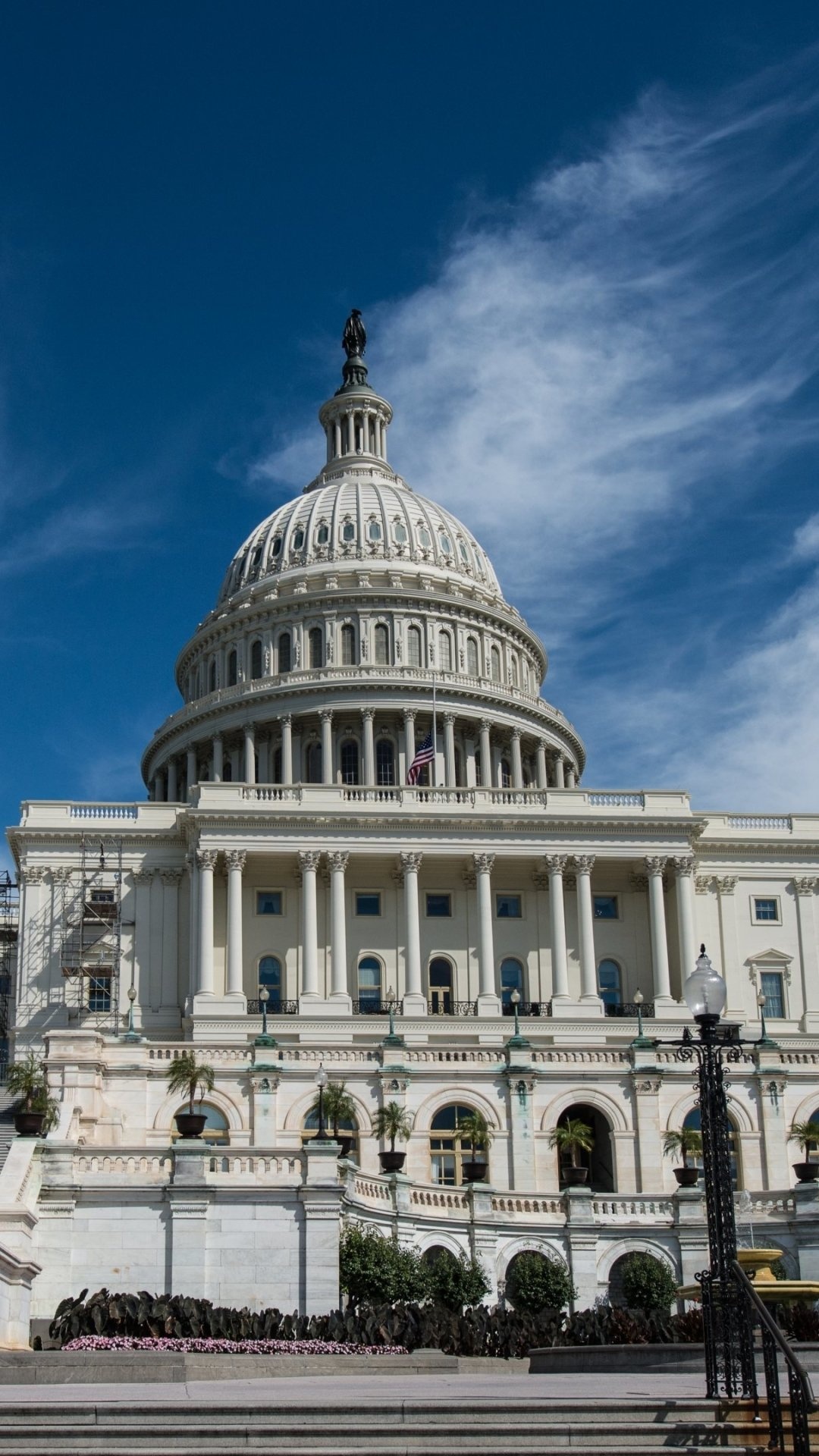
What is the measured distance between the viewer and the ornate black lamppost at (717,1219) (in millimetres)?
19438

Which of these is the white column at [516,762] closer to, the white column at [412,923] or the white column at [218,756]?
the white column at [218,756]

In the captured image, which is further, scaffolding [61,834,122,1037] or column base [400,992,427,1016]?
scaffolding [61,834,122,1037]

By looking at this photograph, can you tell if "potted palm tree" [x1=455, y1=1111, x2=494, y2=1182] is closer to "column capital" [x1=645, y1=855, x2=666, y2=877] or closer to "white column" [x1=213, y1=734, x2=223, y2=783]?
"column capital" [x1=645, y1=855, x2=666, y2=877]

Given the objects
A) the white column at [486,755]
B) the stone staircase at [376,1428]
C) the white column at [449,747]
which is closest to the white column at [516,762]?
the white column at [486,755]

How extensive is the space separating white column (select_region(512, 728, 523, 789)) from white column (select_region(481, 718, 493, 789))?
4.63ft

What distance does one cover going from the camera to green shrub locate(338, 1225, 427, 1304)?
4028 centimetres

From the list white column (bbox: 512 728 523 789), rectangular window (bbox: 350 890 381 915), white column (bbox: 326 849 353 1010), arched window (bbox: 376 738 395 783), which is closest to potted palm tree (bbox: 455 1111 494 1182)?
white column (bbox: 326 849 353 1010)

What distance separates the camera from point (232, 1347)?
3105 cm

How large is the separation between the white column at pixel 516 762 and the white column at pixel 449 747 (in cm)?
404

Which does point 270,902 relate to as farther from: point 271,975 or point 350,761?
point 350,761

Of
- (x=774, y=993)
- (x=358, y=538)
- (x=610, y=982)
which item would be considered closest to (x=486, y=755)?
(x=358, y=538)

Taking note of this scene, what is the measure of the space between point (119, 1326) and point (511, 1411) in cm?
1571

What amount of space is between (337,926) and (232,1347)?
178ft

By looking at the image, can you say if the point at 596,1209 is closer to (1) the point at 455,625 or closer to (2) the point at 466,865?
(2) the point at 466,865
